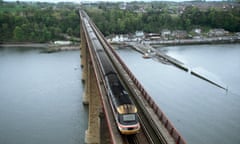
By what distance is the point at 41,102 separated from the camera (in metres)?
23.7

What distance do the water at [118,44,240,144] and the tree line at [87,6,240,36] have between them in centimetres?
1737

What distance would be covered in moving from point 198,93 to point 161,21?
44.8 meters

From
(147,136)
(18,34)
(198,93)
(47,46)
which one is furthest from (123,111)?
(18,34)

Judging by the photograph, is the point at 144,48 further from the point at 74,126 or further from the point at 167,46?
the point at 74,126

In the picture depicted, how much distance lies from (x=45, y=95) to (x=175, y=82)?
1443cm

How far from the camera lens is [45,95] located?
1000 inches

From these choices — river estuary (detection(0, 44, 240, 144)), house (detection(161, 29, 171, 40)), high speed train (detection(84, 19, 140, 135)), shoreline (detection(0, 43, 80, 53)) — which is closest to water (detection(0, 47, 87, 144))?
river estuary (detection(0, 44, 240, 144))

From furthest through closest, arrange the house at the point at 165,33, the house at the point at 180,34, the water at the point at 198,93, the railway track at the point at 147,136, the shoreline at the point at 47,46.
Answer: the house at the point at 165,33
the house at the point at 180,34
the shoreline at the point at 47,46
the water at the point at 198,93
the railway track at the point at 147,136

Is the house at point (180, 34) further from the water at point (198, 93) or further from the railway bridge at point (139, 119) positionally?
the railway bridge at point (139, 119)

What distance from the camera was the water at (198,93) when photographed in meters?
18.6

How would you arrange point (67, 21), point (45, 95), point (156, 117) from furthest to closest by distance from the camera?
point (67, 21) → point (45, 95) → point (156, 117)

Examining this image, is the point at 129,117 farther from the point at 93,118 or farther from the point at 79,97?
the point at 79,97

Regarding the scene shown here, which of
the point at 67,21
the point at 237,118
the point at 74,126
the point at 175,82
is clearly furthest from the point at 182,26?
the point at 74,126

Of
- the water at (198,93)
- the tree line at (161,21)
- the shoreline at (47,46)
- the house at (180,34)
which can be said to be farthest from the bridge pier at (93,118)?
the house at (180,34)
